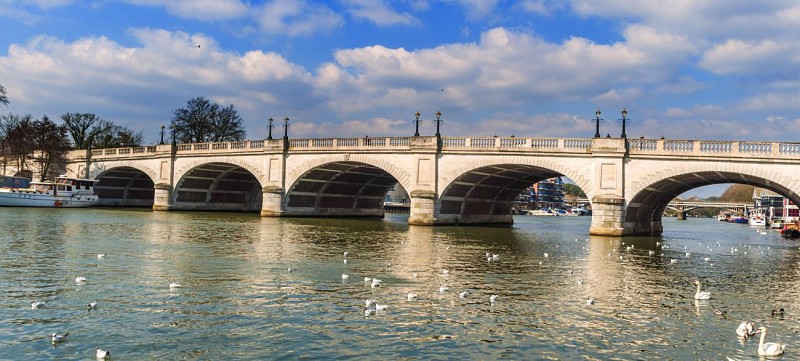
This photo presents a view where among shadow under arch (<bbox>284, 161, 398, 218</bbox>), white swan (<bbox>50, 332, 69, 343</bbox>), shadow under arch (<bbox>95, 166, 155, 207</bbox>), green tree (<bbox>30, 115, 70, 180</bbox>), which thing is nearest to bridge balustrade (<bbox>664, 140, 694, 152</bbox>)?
shadow under arch (<bbox>284, 161, 398, 218</bbox>)

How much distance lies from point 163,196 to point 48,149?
2477 centimetres

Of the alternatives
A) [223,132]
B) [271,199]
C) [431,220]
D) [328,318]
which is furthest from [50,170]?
[328,318]

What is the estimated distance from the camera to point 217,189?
7769 centimetres

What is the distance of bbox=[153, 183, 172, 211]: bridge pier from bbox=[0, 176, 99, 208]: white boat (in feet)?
31.7

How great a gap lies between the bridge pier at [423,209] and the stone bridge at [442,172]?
9 cm

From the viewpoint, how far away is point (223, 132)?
319ft

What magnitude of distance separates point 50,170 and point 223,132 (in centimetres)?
2381

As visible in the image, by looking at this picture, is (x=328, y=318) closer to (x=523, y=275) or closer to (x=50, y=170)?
(x=523, y=275)

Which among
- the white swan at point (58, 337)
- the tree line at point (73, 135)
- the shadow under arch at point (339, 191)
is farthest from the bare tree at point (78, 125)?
the white swan at point (58, 337)

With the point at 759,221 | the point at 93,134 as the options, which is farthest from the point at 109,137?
the point at 759,221

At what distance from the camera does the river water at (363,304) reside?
472 inches

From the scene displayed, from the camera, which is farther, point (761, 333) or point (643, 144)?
point (643, 144)

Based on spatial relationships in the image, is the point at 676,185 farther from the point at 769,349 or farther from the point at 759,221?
the point at 759,221

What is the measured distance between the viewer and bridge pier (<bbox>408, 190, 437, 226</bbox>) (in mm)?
51625
